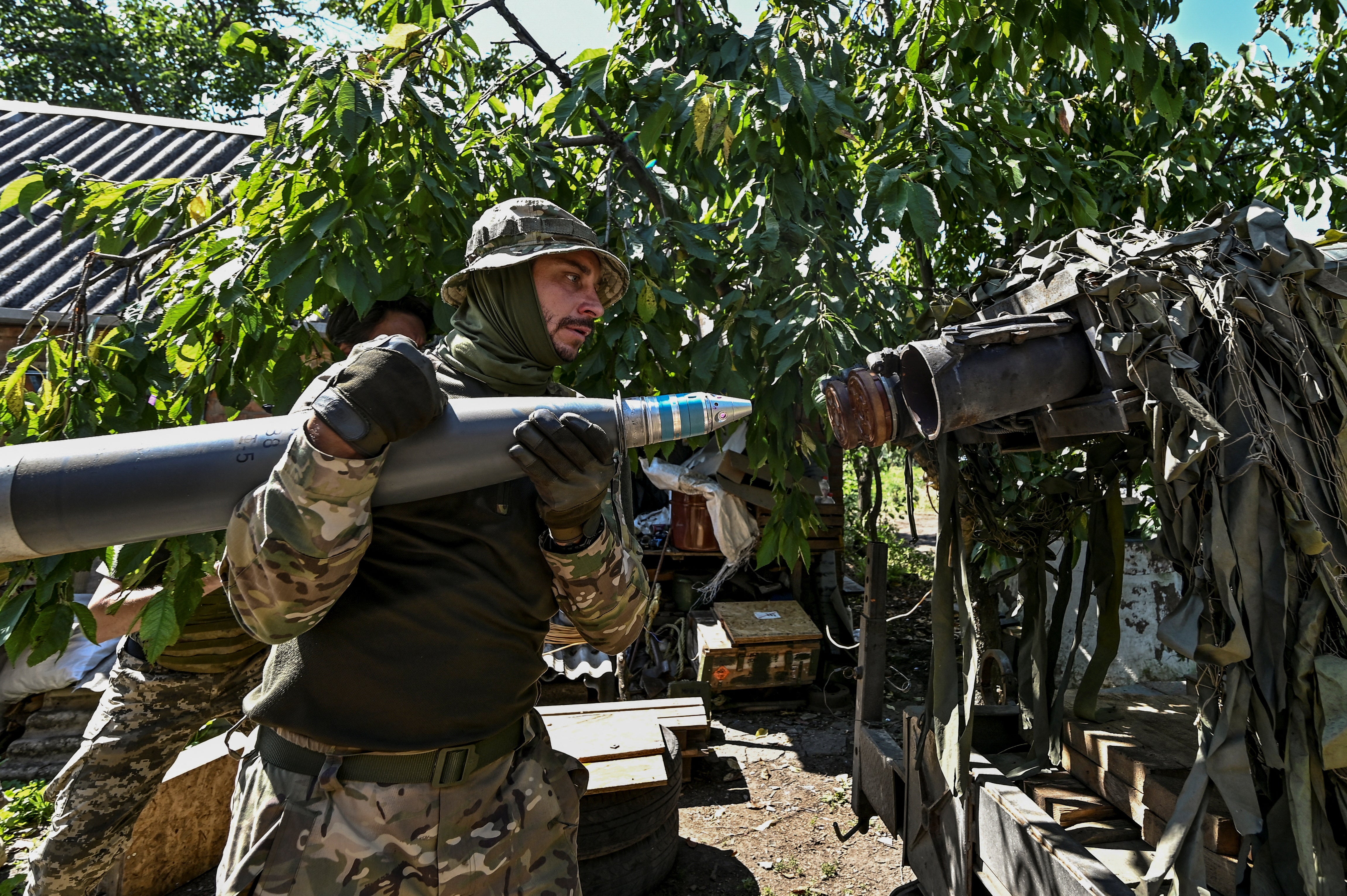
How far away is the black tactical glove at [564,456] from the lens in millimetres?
1603

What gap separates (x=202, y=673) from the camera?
3.14m

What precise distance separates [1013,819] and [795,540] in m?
1.51

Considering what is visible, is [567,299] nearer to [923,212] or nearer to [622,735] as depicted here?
[923,212]

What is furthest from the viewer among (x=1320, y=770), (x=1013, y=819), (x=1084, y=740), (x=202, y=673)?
(x=202, y=673)

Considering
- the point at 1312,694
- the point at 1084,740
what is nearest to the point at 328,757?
the point at 1312,694

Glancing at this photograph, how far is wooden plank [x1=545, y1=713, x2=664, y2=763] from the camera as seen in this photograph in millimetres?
3943

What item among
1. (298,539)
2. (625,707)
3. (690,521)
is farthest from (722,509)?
(298,539)

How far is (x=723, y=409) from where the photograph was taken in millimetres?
1807

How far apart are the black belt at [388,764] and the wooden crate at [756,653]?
477 cm

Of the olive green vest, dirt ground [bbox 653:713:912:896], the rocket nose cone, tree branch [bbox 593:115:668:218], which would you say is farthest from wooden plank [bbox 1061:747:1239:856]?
tree branch [bbox 593:115:668:218]

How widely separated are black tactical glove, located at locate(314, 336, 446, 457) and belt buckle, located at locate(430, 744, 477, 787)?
0.70 meters

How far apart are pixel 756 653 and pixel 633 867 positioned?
296 cm

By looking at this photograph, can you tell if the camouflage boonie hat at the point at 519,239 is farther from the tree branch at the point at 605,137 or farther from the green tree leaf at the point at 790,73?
the tree branch at the point at 605,137

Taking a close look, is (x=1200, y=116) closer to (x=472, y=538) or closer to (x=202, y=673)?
(x=472, y=538)
